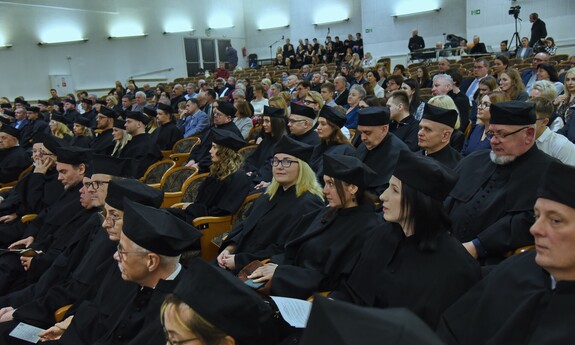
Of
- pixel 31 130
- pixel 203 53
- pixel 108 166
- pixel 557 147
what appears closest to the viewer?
pixel 557 147

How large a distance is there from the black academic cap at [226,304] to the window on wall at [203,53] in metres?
25.1

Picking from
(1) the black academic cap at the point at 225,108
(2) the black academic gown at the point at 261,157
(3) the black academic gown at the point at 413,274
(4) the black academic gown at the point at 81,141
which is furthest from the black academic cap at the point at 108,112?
(3) the black academic gown at the point at 413,274

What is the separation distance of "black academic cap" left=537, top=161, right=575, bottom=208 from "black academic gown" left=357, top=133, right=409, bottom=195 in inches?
112

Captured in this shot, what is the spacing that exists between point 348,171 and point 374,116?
1.93m

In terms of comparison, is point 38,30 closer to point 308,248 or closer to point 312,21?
point 312,21

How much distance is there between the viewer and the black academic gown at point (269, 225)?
3.75m

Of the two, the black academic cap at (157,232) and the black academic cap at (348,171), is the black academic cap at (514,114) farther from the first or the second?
the black academic cap at (157,232)

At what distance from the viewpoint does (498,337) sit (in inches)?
75.7

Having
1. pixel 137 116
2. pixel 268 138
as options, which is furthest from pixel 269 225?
pixel 137 116

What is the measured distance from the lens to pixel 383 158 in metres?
4.85

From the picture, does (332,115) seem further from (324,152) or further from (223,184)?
(223,184)

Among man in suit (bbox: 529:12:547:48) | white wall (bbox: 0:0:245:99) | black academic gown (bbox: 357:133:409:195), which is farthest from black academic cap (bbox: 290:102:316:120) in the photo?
white wall (bbox: 0:0:245:99)

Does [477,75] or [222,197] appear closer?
[222,197]

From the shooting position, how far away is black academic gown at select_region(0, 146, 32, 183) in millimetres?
7250
